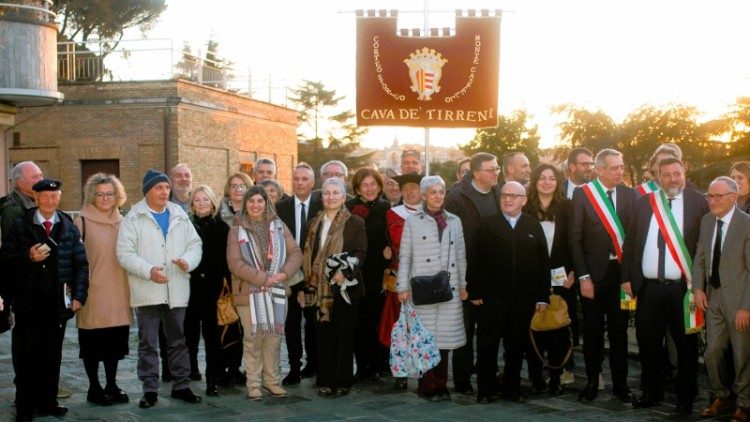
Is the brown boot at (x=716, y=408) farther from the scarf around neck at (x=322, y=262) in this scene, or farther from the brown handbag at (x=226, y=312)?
the brown handbag at (x=226, y=312)

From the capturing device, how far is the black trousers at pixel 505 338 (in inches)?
275

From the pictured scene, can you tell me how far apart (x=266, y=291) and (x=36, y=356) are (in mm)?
1827

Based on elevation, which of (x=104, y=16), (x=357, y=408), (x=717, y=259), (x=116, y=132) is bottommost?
(x=357, y=408)

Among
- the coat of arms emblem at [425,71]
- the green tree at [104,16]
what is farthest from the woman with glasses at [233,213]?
the green tree at [104,16]

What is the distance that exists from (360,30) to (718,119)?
121 ft

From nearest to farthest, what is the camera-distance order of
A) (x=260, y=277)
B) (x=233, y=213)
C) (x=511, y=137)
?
(x=260, y=277)
(x=233, y=213)
(x=511, y=137)

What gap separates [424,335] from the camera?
7074mm

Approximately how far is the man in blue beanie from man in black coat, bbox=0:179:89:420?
40cm

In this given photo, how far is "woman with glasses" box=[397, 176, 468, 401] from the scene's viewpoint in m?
7.04

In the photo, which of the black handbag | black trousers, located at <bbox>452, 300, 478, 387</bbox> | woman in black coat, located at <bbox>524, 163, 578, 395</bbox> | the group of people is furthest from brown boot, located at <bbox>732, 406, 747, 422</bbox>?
the black handbag

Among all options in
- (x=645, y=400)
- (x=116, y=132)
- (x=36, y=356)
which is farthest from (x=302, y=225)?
(x=116, y=132)

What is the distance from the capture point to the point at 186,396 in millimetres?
6914

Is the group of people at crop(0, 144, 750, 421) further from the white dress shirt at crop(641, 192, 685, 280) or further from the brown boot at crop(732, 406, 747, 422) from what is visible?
the brown boot at crop(732, 406, 747, 422)

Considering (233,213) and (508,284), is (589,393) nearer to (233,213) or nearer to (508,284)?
(508,284)
